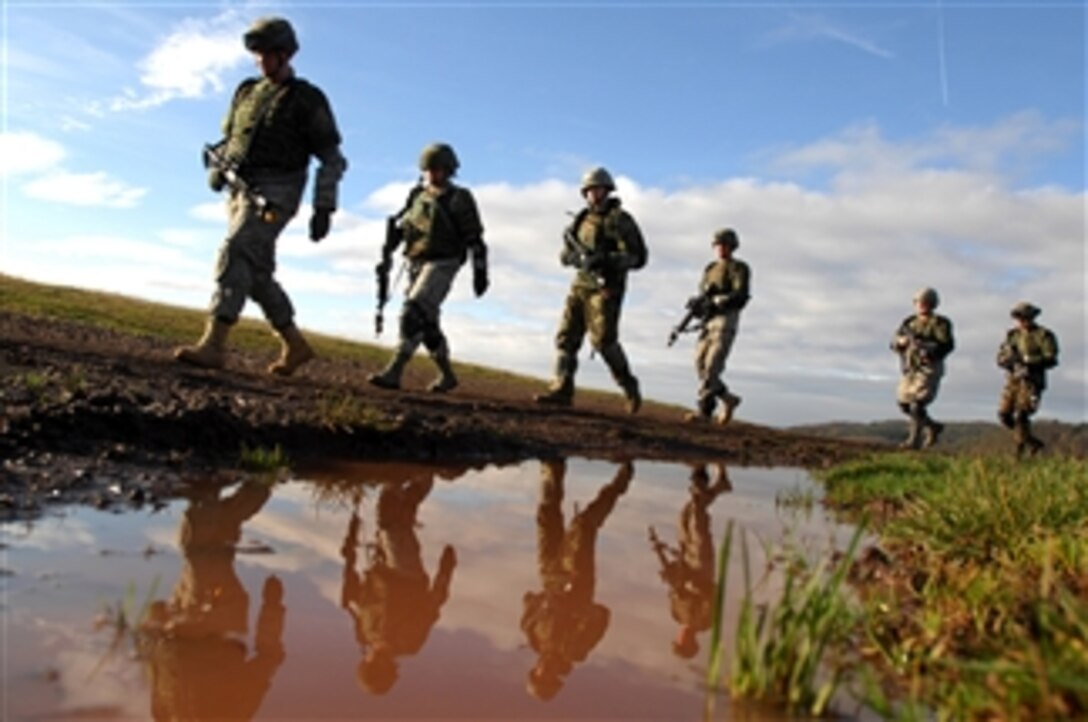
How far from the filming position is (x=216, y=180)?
298 inches

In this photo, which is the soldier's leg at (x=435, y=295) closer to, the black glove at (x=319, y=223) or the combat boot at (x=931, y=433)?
the black glove at (x=319, y=223)

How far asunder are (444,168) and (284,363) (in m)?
2.47

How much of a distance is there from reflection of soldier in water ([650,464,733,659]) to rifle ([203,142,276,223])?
13.4 ft

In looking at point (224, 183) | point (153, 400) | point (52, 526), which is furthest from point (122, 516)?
point (224, 183)

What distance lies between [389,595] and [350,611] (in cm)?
20

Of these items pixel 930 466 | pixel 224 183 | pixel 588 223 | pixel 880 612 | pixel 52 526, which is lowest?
pixel 52 526

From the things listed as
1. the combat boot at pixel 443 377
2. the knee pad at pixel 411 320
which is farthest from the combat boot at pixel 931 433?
the knee pad at pixel 411 320

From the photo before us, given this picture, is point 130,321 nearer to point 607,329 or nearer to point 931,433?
point 607,329

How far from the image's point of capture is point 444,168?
359 inches

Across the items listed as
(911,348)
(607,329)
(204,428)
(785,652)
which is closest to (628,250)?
(607,329)

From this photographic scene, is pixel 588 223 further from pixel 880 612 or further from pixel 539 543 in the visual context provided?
pixel 880 612

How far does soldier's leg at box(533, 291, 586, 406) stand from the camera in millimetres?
10477

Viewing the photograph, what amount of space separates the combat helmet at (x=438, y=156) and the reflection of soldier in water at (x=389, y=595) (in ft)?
18.9

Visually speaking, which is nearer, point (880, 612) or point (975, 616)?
point (975, 616)
